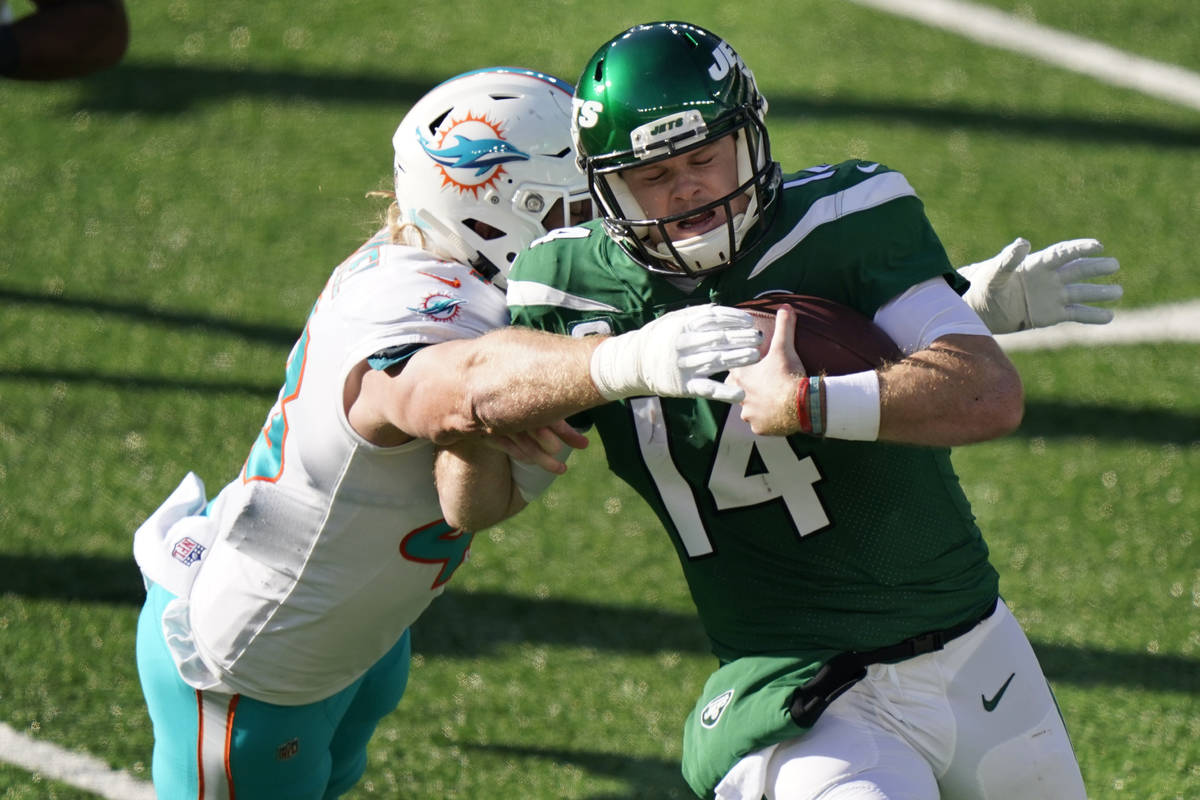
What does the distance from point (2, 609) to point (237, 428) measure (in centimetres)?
112

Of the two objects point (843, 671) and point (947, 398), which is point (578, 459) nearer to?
point (843, 671)

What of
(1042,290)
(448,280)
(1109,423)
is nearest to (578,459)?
(1109,423)

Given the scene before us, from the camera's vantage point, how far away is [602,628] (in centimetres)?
432

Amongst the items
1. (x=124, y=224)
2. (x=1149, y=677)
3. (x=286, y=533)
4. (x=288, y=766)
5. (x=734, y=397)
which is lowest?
(x=124, y=224)

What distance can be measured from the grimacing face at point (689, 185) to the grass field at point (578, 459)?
4.32 ft

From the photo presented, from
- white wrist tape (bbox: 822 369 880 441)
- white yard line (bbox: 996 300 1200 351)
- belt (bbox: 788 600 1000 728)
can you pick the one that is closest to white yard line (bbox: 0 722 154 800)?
belt (bbox: 788 600 1000 728)

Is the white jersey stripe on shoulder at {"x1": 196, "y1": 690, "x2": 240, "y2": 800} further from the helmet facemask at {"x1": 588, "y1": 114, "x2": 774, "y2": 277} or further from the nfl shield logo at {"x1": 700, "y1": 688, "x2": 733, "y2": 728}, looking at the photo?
the helmet facemask at {"x1": 588, "y1": 114, "x2": 774, "y2": 277}

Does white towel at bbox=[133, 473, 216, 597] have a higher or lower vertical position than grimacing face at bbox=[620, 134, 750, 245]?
lower

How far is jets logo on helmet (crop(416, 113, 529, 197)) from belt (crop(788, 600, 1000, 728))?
117 centimetres

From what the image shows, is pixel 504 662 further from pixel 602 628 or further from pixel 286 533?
pixel 286 533

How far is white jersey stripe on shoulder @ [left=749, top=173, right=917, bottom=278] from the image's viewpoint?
2.38m

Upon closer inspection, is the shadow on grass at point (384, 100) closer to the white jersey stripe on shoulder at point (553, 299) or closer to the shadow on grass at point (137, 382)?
the shadow on grass at point (137, 382)

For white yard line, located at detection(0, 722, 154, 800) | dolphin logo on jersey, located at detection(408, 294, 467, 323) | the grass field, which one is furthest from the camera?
the grass field

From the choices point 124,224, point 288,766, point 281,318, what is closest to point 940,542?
point 288,766
